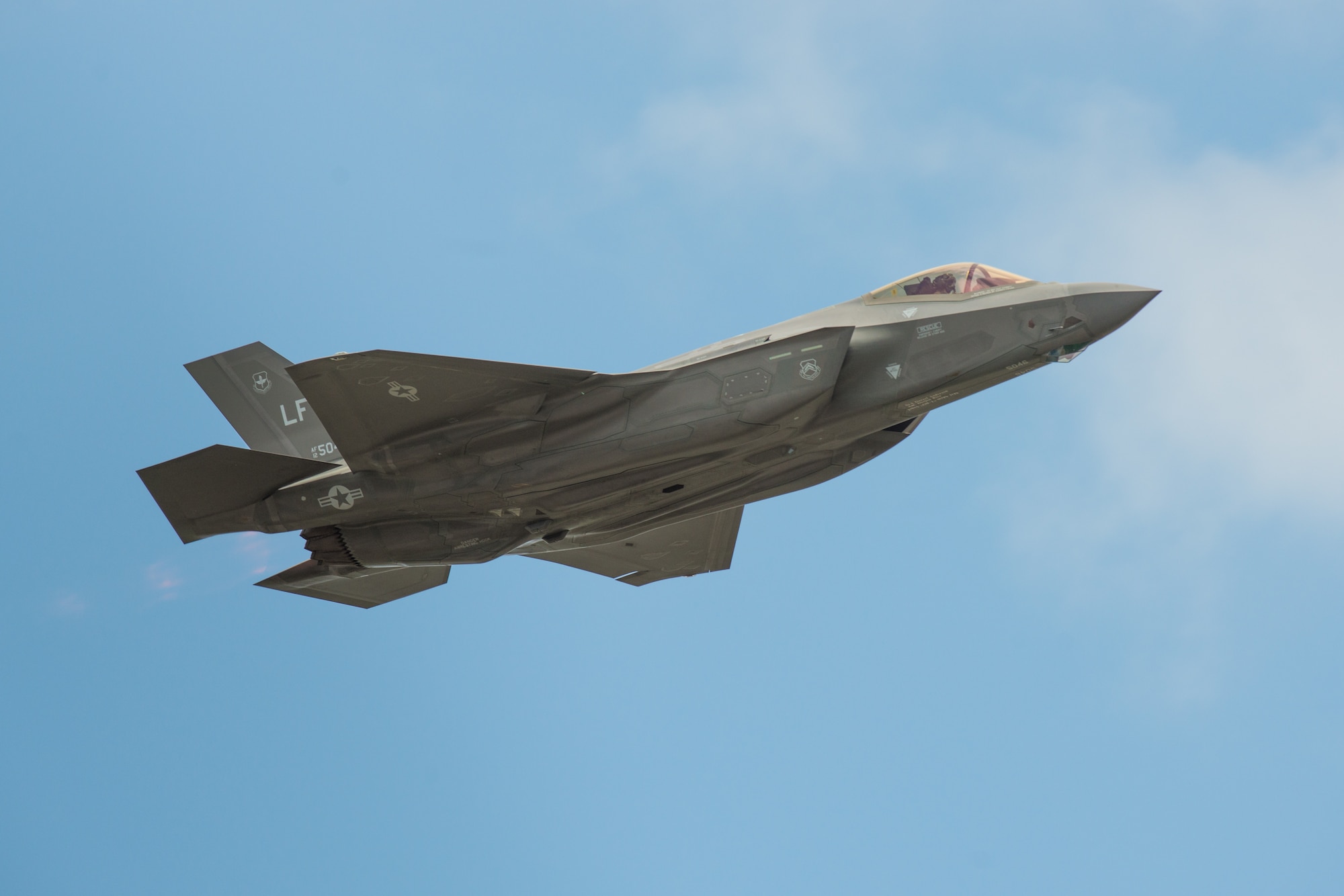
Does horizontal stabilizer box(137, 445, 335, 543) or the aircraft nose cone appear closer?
the aircraft nose cone

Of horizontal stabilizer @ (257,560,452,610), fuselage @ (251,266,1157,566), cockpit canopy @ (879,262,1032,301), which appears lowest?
horizontal stabilizer @ (257,560,452,610)

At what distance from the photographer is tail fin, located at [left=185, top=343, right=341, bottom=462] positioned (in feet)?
74.6

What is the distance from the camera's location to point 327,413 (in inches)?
748

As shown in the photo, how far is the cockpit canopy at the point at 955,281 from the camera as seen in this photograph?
18.8 m

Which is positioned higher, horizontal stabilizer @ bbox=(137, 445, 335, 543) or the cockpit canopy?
the cockpit canopy

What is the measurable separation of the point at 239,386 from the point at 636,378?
8.19 metres

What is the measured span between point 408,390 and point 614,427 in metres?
2.92

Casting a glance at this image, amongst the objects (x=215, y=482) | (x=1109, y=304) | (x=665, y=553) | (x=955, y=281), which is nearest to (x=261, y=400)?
(x=215, y=482)

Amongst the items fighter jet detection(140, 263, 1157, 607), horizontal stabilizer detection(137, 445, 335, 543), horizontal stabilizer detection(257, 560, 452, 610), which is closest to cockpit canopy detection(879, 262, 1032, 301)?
fighter jet detection(140, 263, 1157, 607)

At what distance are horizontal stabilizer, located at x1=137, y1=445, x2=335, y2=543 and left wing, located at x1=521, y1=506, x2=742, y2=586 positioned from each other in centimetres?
506

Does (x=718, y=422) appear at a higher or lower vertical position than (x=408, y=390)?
lower

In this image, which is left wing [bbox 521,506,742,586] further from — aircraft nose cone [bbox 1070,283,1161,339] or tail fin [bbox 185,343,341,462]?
aircraft nose cone [bbox 1070,283,1161,339]

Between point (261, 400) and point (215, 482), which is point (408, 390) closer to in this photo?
point (215, 482)

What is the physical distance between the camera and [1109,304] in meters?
18.0
